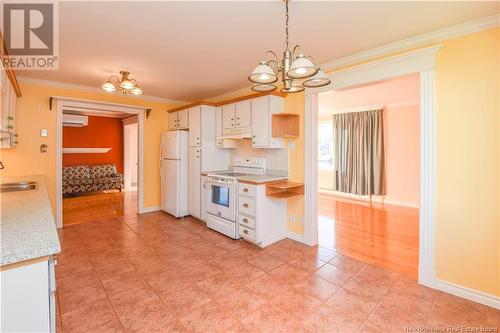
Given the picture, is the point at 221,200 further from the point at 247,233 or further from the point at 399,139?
the point at 399,139

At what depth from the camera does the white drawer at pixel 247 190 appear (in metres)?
3.28

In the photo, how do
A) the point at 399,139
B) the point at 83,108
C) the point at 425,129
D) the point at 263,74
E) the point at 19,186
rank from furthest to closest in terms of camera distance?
the point at 399,139
the point at 83,108
the point at 19,186
the point at 425,129
the point at 263,74

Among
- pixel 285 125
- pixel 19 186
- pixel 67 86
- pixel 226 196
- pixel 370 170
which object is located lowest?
pixel 226 196

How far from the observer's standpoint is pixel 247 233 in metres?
3.36

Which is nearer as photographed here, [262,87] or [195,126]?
[262,87]

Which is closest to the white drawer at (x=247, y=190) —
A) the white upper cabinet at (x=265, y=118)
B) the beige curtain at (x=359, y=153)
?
the white upper cabinet at (x=265, y=118)

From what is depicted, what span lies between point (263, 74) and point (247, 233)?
7.56 ft

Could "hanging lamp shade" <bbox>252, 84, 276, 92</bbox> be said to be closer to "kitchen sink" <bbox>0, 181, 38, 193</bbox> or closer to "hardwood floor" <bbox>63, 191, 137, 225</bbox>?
"kitchen sink" <bbox>0, 181, 38, 193</bbox>

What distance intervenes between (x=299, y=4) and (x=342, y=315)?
8.00ft

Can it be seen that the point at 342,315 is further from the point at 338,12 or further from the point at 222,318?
the point at 338,12

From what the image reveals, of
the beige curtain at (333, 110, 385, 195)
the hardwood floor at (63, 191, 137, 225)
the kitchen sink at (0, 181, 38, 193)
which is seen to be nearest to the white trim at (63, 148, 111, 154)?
the hardwood floor at (63, 191, 137, 225)

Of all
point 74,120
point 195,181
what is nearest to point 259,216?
point 195,181

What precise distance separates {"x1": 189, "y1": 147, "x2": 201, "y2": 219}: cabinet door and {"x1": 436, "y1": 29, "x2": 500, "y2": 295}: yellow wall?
3414 millimetres

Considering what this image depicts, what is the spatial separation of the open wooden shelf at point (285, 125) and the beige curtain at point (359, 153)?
3.47m
